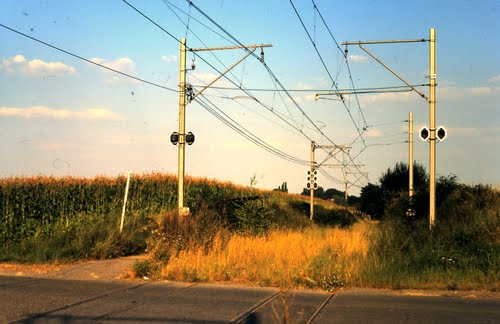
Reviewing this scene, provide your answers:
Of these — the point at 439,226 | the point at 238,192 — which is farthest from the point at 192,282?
the point at 238,192

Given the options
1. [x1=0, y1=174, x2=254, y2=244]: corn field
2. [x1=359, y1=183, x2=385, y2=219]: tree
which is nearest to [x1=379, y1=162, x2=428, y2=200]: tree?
[x1=359, y1=183, x2=385, y2=219]: tree

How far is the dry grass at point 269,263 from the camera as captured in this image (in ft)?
40.1

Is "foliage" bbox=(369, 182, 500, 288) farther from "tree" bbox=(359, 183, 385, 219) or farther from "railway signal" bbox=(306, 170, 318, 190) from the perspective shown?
"tree" bbox=(359, 183, 385, 219)

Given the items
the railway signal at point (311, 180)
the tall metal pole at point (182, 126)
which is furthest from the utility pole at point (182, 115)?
the railway signal at point (311, 180)

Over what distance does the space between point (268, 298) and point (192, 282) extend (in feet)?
9.49

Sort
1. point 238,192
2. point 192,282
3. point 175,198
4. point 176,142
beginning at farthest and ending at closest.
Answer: point 238,192
point 175,198
point 176,142
point 192,282

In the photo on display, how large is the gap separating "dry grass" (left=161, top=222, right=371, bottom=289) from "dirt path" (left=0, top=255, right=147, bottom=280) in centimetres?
150

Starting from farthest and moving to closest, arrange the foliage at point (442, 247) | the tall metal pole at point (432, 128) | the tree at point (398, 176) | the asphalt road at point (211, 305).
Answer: the tree at point (398, 176) < the tall metal pole at point (432, 128) < the foliage at point (442, 247) < the asphalt road at point (211, 305)

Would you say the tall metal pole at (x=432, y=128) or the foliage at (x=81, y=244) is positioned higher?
the tall metal pole at (x=432, y=128)

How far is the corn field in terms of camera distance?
66.4 feet

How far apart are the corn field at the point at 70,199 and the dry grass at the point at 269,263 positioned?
4861mm

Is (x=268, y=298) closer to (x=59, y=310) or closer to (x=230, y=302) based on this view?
(x=230, y=302)

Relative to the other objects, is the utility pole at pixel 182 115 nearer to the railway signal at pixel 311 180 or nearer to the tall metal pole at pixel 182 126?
the tall metal pole at pixel 182 126

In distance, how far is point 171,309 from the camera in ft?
29.4
